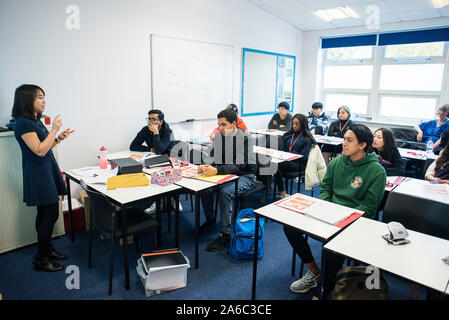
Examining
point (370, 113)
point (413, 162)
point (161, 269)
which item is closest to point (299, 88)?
point (370, 113)

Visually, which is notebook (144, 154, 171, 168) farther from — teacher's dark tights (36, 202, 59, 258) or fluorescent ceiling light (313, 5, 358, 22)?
fluorescent ceiling light (313, 5, 358, 22)

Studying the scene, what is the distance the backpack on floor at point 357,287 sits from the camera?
1.77 meters

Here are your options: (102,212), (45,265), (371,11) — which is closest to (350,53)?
(371,11)

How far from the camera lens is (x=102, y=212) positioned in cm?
225

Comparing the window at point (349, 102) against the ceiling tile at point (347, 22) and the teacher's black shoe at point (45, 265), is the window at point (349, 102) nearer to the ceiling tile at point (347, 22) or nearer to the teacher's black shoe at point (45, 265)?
the ceiling tile at point (347, 22)

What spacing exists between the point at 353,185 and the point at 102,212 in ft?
6.07

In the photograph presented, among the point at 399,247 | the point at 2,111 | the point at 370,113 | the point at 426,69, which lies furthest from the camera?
the point at 370,113

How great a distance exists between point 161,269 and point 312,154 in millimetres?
2178

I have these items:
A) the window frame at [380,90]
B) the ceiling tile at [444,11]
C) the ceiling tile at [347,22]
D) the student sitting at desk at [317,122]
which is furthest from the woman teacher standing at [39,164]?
the window frame at [380,90]

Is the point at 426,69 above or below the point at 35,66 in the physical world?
above

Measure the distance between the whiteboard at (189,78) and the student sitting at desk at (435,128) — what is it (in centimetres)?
337

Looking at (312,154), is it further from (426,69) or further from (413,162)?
(426,69)

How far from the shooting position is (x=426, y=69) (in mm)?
6250
